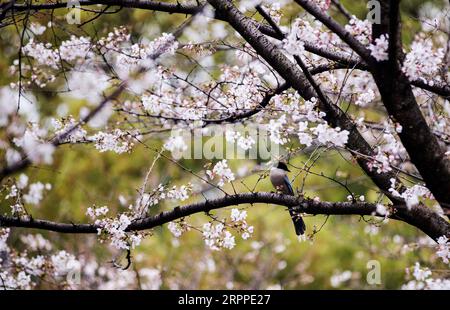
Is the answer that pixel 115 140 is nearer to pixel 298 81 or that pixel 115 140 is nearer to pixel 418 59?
pixel 298 81

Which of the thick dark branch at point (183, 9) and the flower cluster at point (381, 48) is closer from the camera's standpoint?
the flower cluster at point (381, 48)

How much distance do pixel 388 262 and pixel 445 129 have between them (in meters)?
5.97

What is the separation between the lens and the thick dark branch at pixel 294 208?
137 inches

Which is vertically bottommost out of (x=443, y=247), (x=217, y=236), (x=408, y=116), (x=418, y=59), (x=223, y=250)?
(x=443, y=247)

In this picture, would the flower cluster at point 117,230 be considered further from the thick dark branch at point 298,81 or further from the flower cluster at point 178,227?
the thick dark branch at point 298,81

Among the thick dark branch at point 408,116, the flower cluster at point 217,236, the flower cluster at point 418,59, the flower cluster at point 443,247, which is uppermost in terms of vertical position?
the flower cluster at point 418,59

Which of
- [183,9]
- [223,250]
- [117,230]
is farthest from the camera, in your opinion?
[223,250]

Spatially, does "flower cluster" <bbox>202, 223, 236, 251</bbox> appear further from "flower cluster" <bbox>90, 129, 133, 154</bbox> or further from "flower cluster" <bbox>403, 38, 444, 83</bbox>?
"flower cluster" <bbox>403, 38, 444, 83</bbox>

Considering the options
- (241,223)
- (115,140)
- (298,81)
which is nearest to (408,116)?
(298,81)

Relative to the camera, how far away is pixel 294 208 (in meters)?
3.53

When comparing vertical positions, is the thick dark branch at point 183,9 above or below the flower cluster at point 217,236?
above

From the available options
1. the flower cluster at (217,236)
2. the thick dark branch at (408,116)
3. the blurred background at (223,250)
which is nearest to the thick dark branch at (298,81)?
the thick dark branch at (408,116)
